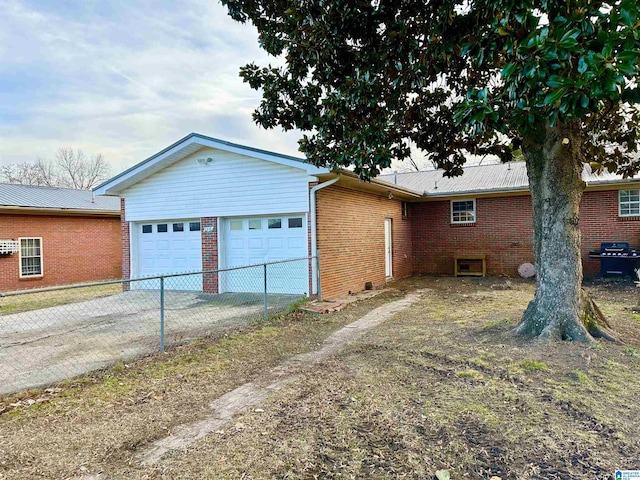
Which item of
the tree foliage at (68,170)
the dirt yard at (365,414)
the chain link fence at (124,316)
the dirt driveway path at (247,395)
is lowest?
the dirt driveway path at (247,395)

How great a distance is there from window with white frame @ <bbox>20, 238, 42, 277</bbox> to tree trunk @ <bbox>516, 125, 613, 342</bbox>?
15.7 m

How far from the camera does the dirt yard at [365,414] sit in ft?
8.89

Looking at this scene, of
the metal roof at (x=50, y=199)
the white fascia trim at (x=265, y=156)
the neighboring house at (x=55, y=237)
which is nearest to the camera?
the white fascia trim at (x=265, y=156)

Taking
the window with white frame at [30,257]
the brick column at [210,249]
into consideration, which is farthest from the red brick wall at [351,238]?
the window with white frame at [30,257]

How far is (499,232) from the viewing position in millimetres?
14695

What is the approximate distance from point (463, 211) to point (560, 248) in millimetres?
9980

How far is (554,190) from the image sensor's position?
5719mm

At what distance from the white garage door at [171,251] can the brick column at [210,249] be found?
14.4 inches

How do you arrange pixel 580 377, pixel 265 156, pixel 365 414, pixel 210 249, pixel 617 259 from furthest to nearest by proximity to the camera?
pixel 617 259 → pixel 210 249 → pixel 265 156 → pixel 580 377 → pixel 365 414

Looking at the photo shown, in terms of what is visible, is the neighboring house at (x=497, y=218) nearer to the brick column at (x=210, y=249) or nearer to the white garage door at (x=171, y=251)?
the brick column at (x=210, y=249)

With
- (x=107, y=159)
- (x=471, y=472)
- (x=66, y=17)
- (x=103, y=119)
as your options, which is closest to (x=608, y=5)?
(x=471, y=472)

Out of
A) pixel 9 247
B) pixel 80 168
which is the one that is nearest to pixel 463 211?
pixel 9 247

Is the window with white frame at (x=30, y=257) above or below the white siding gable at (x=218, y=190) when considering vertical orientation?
below

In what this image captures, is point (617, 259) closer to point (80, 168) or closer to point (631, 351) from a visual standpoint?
point (631, 351)
